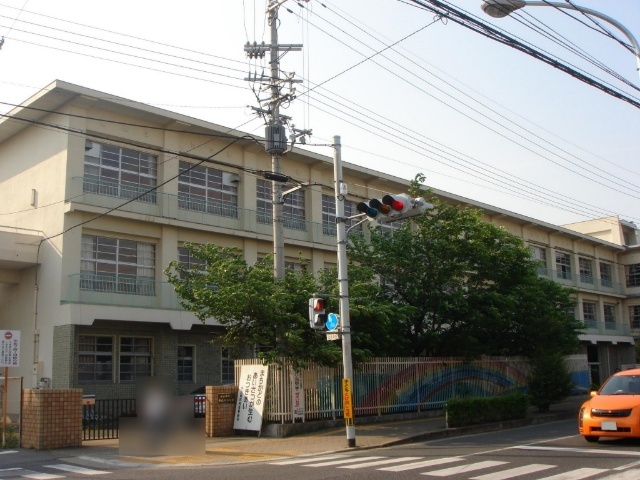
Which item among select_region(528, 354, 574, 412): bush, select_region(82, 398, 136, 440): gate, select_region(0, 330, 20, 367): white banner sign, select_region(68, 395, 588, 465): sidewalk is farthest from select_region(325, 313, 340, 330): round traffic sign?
select_region(528, 354, 574, 412): bush

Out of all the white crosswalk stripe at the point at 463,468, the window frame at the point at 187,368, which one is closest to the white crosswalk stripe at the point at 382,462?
the white crosswalk stripe at the point at 463,468

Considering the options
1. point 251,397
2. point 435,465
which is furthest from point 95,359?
point 435,465

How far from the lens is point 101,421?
20.6 meters

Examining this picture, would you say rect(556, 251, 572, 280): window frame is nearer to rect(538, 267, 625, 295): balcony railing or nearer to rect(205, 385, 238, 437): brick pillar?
rect(538, 267, 625, 295): balcony railing

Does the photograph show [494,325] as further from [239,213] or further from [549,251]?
[549,251]

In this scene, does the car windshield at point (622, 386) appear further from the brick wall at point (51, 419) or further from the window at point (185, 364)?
the window at point (185, 364)

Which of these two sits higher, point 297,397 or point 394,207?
point 394,207

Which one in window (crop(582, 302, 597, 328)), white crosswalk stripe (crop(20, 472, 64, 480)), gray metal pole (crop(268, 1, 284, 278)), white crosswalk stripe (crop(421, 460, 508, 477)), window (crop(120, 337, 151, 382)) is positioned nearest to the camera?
white crosswalk stripe (crop(421, 460, 508, 477))

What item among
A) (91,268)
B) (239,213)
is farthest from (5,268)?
(239,213)

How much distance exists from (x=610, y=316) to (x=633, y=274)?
195 inches

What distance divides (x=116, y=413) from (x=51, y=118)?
44.0ft

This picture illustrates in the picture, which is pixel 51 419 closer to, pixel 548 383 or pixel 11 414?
pixel 11 414

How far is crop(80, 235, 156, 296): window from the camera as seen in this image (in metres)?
27.7

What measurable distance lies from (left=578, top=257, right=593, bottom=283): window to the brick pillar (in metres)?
42.3
